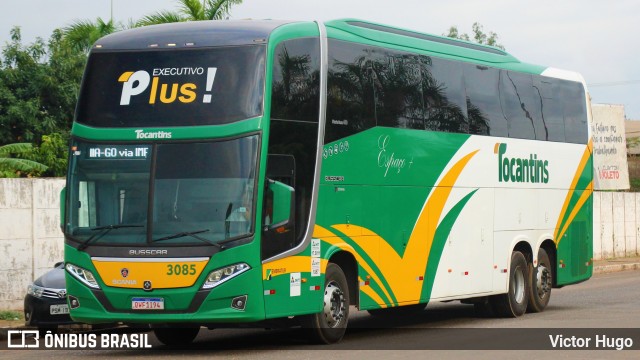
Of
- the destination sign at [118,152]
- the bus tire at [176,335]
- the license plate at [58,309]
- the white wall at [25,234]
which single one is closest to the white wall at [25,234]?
the white wall at [25,234]

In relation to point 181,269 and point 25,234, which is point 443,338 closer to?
point 181,269

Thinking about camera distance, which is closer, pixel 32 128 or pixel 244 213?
pixel 244 213

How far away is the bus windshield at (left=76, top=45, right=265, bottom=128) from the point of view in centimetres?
1377

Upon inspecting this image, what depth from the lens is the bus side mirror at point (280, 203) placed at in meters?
13.8

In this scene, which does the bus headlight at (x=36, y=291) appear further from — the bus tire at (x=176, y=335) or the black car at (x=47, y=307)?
the bus tire at (x=176, y=335)

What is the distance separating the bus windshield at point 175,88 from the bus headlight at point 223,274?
1.66m

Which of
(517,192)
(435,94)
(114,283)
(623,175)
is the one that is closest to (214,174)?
(114,283)

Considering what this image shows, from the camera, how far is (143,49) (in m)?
14.3

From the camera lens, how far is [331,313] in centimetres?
1509

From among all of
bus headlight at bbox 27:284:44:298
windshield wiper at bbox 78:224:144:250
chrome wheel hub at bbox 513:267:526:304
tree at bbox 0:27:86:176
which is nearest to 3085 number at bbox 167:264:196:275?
windshield wiper at bbox 78:224:144:250

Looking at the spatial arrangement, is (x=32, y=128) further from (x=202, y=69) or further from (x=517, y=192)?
(x=202, y=69)

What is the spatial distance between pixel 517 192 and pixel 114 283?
8605 millimetres

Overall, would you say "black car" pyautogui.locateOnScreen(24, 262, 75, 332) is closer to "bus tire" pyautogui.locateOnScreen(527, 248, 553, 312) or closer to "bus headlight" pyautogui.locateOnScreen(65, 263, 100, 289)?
"bus headlight" pyautogui.locateOnScreen(65, 263, 100, 289)

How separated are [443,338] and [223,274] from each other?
154 inches
